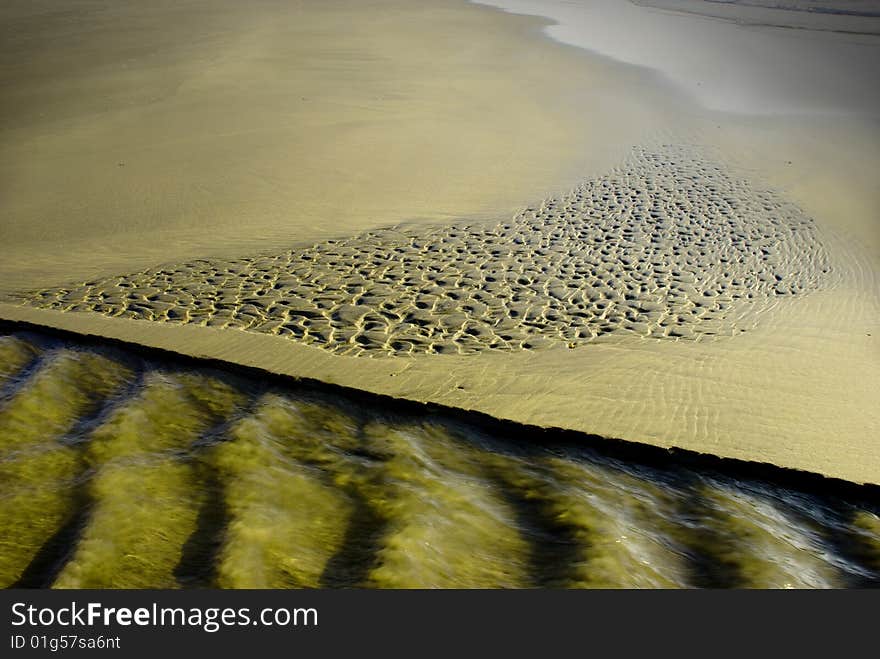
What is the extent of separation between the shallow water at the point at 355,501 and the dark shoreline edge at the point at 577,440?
0.04 ft

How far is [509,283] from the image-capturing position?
6449mm

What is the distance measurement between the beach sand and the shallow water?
0.62 metres

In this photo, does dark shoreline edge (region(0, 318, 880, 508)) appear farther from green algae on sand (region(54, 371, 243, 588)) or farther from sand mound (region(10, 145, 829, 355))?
sand mound (region(10, 145, 829, 355))

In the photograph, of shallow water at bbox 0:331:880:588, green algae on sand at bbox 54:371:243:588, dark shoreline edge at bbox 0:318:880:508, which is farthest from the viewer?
dark shoreline edge at bbox 0:318:880:508

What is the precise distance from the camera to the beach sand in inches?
194

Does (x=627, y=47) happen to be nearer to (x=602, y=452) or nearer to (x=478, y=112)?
(x=478, y=112)

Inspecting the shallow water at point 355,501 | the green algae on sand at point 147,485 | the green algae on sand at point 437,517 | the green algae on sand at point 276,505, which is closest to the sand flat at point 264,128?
the green algae on sand at point 147,485

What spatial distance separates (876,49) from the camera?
19.9m

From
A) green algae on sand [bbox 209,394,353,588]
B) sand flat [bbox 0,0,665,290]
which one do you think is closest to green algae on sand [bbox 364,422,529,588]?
green algae on sand [bbox 209,394,353,588]

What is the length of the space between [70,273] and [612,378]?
452 centimetres

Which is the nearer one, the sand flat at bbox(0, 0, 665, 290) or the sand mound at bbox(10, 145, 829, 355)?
the sand mound at bbox(10, 145, 829, 355)

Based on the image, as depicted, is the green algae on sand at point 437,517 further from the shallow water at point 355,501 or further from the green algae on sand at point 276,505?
the green algae on sand at point 276,505

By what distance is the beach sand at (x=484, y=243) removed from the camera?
492 centimetres

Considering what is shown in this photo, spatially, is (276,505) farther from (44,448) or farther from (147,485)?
(44,448)
